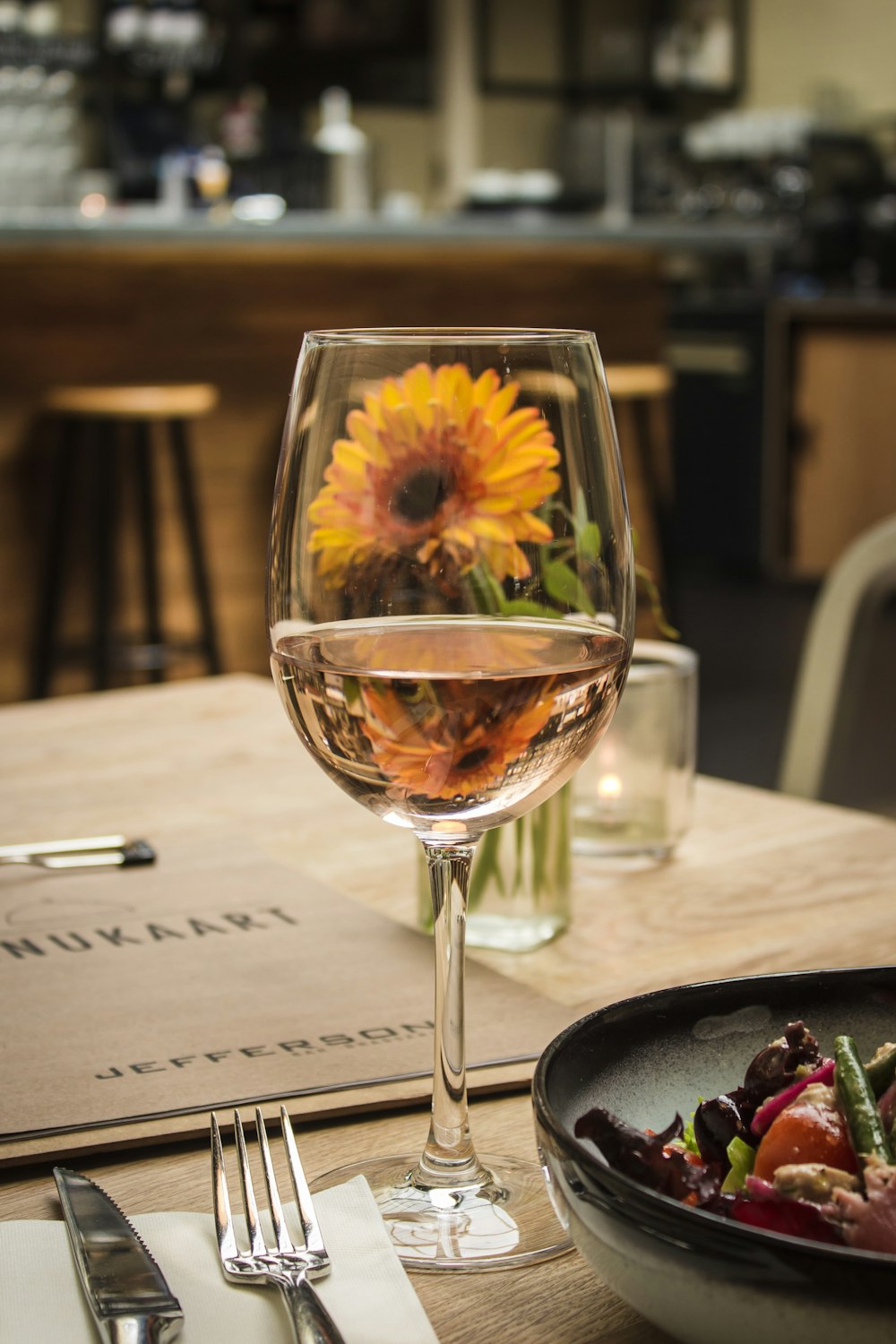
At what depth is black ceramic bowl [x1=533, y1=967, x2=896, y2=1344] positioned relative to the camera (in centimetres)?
33

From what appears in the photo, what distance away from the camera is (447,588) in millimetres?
462

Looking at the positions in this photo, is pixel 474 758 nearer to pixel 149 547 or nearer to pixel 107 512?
pixel 107 512

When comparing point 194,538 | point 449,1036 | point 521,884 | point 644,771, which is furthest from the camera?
point 194,538

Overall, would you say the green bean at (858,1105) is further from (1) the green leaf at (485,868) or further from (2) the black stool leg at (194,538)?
(2) the black stool leg at (194,538)

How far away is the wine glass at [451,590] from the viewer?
46 cm

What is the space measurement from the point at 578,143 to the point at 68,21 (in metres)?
2.61

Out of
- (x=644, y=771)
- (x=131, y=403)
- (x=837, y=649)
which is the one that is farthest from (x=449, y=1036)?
(x=131, y=403)

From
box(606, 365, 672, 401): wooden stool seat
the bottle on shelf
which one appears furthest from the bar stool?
the bottle on shelf

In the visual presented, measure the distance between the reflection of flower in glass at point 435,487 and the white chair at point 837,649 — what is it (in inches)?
35.0

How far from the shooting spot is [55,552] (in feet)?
11.4

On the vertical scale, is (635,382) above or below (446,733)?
below

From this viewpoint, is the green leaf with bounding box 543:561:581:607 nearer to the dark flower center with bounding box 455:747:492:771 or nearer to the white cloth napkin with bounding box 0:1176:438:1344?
the dark flower center with bounding box 455:747:492:771

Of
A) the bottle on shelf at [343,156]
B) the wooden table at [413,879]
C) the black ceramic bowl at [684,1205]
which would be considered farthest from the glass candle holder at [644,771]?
the bottle on shelf at [343,156]

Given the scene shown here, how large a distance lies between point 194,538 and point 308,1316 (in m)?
3.22
